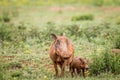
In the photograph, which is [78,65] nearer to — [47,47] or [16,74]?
[16,74]

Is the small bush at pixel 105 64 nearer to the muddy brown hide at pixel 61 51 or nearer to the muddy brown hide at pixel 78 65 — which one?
the muddy brown hide at pixel 78 65

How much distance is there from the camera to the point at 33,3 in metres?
32.2

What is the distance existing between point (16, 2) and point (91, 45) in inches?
768

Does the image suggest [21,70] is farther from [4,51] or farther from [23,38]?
[23,38]

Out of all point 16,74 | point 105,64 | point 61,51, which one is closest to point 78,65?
point 105,64

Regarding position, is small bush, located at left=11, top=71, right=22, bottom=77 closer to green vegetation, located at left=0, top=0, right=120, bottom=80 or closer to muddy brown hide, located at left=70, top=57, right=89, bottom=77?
green vegetation, located at left=0, top=0, right=120, bottom=80

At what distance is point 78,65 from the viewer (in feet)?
34.5

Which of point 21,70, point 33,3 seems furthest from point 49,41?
point 33,3

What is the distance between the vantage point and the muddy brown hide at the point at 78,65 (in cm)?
1039

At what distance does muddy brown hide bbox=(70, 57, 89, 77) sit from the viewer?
34.1 ft

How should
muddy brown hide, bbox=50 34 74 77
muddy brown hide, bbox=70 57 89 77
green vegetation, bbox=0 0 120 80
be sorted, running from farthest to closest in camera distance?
1. green vegetation, bbox=0 0 120 80
2. muddy brown hide, bbox=70 57 89 77
3. muddy brown hide, bbox=50 34 74 77

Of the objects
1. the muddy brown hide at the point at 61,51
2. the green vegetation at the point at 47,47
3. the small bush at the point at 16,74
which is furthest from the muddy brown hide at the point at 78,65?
the small bush at the point at 16,74

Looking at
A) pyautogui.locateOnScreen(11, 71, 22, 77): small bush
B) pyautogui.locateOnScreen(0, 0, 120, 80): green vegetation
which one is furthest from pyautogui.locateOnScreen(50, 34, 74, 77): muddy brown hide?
pyautogui.locateOnScreen(11, 71, 22, 77): small bush

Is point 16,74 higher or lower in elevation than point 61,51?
lower
